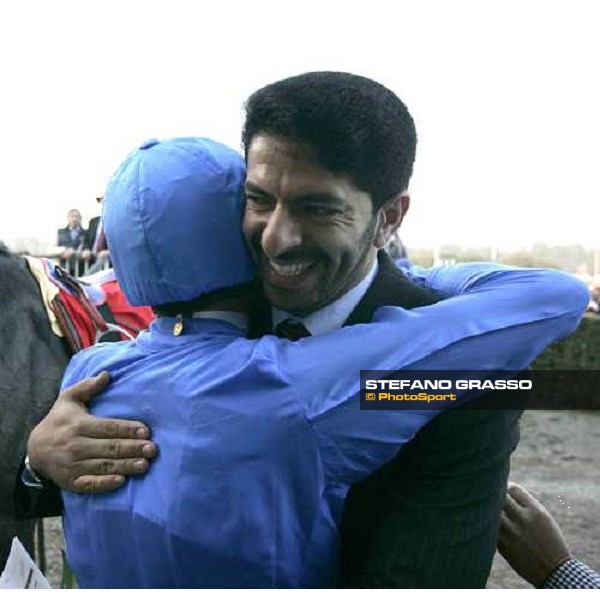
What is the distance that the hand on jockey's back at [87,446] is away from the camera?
1.09 m

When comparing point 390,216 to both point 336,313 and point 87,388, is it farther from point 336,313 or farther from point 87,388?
point 87,388

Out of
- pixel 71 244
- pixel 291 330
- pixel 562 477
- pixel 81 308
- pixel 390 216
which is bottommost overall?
pixel 562 477

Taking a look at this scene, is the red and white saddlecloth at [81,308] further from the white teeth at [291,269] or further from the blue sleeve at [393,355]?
the blue sleeve at [393,355]

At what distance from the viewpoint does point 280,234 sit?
1087mm

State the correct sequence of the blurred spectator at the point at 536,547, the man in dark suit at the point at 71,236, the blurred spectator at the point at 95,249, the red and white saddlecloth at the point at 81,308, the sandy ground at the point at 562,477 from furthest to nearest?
A: the man in dark suit at the point at 71,236 → the blurred spectator at the point at 95,249 → the sandy ground at the point at 562,477 → the red and white saddlecloth at the point at 81,308 → the blurred spectator at the point at 536,547

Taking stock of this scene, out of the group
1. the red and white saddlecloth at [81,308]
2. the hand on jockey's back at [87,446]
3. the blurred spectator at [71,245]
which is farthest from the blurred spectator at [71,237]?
the hand on jockey's back at [87,446]

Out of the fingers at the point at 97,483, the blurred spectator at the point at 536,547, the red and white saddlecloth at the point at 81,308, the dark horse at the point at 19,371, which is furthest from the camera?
the red and white saddlecloth at the point at 81,308

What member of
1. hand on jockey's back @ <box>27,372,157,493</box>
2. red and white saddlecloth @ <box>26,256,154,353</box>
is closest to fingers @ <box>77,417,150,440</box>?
hand on jockey's back @ <box>27,372,157,493</box>

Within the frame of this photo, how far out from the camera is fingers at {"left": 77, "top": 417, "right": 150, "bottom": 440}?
109cm

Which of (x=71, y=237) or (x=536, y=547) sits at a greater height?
(x=536, y=547)

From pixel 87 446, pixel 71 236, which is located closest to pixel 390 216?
pixel 87 446

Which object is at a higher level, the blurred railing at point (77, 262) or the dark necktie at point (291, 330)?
the dark necktie at point (291, 330)

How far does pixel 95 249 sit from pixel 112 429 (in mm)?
5099
